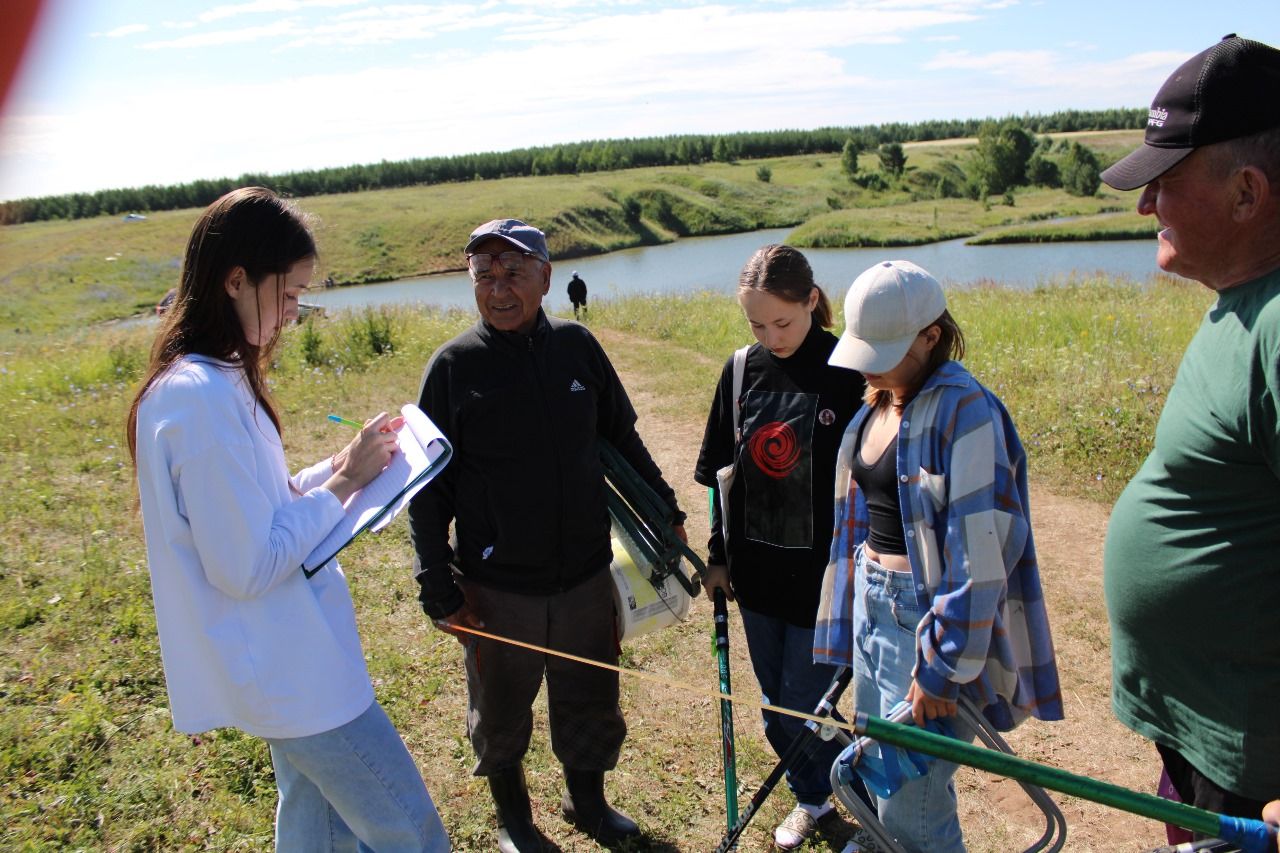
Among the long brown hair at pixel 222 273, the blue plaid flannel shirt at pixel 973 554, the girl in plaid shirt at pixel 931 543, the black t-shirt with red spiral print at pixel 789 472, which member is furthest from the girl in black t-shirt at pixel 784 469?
the long brown hair at pixel 222 273

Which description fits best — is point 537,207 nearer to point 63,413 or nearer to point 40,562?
point 63,413

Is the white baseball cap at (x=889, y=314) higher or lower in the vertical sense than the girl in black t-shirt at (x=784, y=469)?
higher

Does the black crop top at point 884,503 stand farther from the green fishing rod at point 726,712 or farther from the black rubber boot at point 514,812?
the black rubber boot at point 514,812

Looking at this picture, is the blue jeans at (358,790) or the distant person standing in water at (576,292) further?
A: the distant person standing in water at (576,292)

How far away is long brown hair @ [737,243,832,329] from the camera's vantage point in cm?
271

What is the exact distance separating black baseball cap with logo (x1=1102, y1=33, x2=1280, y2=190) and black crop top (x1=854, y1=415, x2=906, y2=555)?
32.2 inches

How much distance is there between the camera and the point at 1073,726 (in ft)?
12.3

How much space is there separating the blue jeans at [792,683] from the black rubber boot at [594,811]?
625mm

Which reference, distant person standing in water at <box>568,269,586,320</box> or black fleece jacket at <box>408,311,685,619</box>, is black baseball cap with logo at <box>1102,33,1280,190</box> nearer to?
black fleece jacket at <box>408,311,685,619</box>

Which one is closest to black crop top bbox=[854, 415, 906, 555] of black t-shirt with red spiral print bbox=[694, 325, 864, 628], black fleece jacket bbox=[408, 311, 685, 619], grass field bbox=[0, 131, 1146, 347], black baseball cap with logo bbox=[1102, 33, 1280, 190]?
black t-shirt with red spiral print bbox=[694, 325, 864, 628]

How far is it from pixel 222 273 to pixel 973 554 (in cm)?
180

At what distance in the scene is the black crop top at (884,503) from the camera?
2.22 meters

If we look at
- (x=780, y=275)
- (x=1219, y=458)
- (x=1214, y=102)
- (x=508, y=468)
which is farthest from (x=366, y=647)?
(x=1214, y=102)

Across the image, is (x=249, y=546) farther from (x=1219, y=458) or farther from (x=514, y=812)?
(x=1219, y=458)
